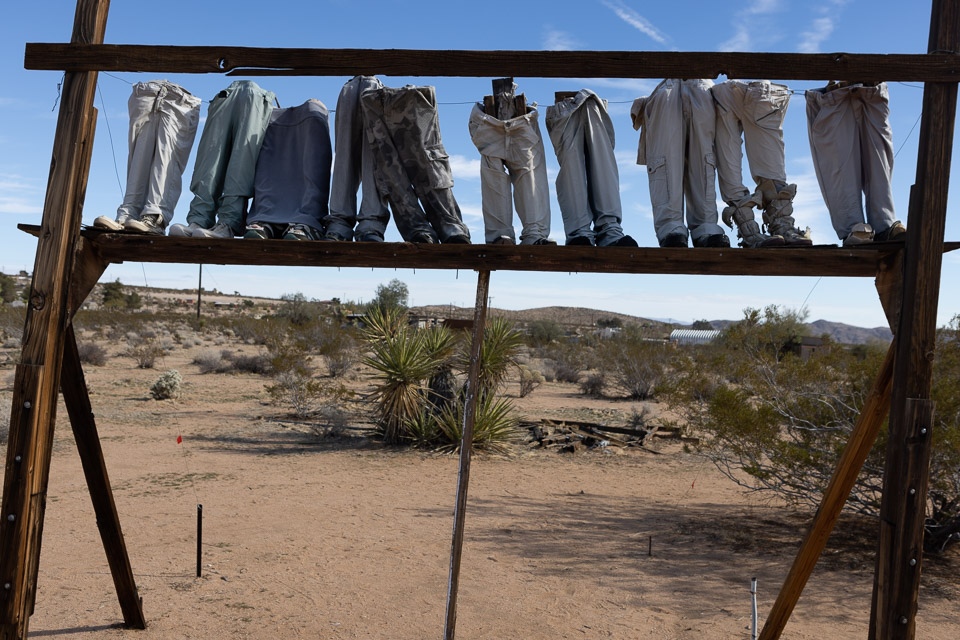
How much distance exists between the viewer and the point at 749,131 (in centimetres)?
441

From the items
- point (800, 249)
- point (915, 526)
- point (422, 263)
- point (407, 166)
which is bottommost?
point (915, 526)

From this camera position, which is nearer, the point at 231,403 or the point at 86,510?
the point at 86,510

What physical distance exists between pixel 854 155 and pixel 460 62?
93.8 inches

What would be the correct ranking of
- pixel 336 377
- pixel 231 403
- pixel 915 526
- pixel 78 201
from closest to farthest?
pixel 915 526, pixel 78 201, pixel 231 403, pixel 336 377

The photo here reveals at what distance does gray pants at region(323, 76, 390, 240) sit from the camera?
4.41 m

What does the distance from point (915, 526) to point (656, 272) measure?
165 cm

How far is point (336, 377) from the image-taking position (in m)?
20.9

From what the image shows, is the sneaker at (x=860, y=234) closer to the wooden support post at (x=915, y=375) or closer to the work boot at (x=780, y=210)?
the work boot at (x=780, y=210)

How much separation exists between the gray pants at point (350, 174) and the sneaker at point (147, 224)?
1.00 m

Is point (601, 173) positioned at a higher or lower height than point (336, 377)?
higher

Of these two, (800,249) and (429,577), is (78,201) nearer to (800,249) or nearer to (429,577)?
(800,249)

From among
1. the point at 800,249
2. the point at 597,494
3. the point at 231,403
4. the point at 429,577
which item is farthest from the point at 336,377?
the point at 800,249

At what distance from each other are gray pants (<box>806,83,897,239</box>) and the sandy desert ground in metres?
3.06

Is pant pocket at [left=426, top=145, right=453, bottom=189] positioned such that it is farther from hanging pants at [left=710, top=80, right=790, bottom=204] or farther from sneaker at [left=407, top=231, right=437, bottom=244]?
hanging pants at [left=710, top=80, right=790, bottom=204]
